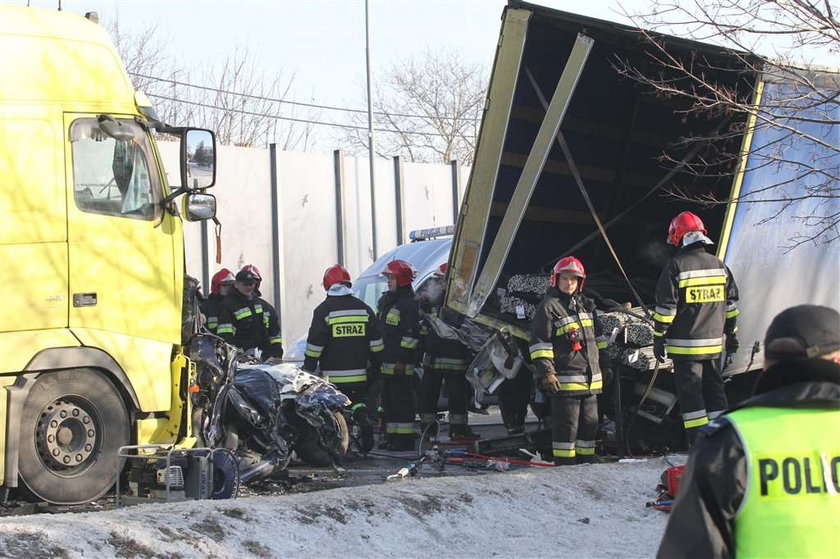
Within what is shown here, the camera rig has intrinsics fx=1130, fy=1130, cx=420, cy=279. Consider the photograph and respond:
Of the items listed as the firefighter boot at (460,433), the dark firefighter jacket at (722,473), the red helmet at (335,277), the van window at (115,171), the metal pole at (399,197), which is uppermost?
the metal pole at (399,197)

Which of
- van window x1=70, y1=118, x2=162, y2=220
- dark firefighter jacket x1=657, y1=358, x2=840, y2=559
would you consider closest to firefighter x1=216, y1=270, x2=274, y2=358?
van window x1=70, y1=118, x2=162, y2=220

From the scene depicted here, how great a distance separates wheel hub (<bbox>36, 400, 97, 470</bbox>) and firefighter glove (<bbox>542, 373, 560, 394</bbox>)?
12.0 feet

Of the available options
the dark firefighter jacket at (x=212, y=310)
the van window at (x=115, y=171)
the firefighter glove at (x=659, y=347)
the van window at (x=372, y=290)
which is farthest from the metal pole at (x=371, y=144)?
the van window at (x=115, y=171)

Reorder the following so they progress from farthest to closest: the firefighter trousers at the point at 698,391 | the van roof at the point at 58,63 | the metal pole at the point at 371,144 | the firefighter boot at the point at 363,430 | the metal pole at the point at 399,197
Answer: the metal pole at the point at 399,197 < the metal pole at the point at 371,144 < the firefighter boot at the point at 363,430 < the firefighter trousers at the point at 698,391 < the van roof at the point at 58,63

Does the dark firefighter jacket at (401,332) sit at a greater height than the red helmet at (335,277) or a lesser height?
lesser

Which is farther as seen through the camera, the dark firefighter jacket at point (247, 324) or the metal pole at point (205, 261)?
the metal pole at point (205, 261)

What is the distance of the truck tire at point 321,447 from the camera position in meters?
9.17

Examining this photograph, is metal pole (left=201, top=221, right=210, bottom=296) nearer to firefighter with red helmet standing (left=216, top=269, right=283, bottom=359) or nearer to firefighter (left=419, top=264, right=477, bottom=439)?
firefighter with red helmet standing (left=216, top=269, right=283, bottom=359)

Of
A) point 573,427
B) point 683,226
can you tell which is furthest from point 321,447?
point 683,226

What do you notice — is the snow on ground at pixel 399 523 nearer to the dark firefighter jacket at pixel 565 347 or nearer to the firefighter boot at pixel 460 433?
the dark firefighter jacket at pixel 565 347

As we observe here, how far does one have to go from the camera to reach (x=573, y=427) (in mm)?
9164

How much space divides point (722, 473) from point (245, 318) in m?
9.98

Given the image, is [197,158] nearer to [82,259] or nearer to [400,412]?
[82,259]

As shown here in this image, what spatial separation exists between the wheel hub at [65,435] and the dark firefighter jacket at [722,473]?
5099 mm
